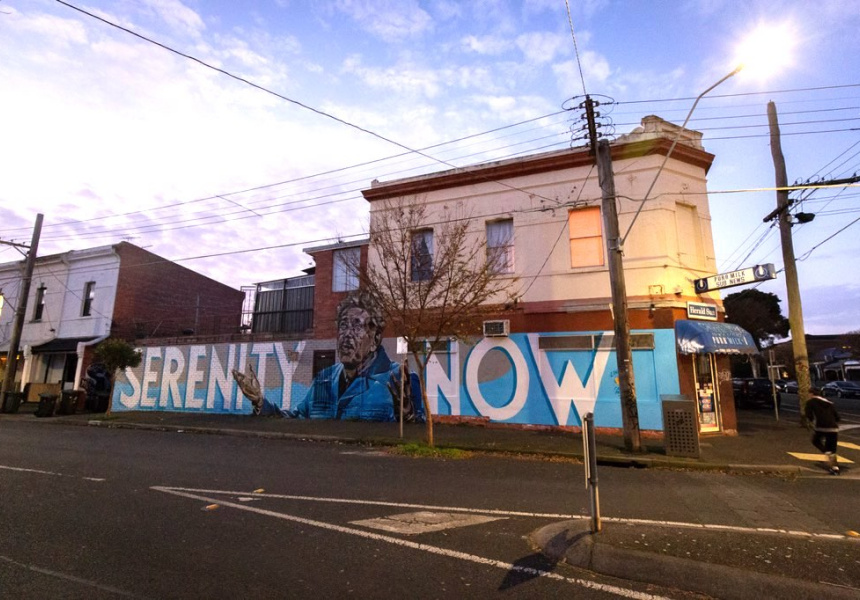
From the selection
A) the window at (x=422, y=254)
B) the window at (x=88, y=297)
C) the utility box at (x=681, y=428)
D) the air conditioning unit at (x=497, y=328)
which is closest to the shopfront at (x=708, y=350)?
the utility box at (x=681, y=428)

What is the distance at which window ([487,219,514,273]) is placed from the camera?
15.9 m

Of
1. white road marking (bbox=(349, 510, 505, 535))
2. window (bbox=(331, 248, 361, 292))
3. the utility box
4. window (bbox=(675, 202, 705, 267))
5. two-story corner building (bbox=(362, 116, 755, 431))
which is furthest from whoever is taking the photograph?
window (bbox=(331, 248, 361, 292))

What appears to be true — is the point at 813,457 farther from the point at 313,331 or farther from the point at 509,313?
the point at 313,331

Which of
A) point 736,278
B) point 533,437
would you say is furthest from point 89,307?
point 736,278

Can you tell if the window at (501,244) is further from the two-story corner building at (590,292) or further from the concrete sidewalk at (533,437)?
the concrete sidewalk at (533,437)

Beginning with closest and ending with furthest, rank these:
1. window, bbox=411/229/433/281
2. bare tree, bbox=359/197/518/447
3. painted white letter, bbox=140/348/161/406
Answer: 1. bare tree, bbox=359/197/518/447
2. window, bbox=411/229/433/281
3. painted white letter, bbox=140/348/161/406

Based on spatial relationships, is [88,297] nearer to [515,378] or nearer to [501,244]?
[501,244]

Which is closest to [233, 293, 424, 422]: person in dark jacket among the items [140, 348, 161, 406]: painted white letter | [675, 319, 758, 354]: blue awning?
[140, 348, 161, 406]: painted white letter

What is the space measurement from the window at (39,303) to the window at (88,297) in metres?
3.93

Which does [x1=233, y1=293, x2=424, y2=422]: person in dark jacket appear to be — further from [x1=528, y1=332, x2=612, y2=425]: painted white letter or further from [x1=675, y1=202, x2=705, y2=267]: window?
[x1=675, y1=202, x2=705, y2=267]: window

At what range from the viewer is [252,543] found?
16.1ft

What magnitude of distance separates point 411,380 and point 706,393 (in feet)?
30.6

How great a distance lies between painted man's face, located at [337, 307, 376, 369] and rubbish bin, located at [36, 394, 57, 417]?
13540 millimetres

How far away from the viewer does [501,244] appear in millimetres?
16312
